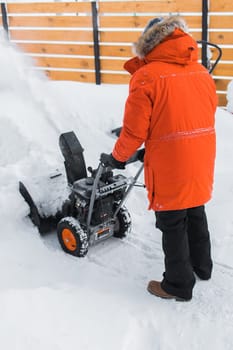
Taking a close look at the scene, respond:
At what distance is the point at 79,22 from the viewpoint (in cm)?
859

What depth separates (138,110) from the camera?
2572 mm

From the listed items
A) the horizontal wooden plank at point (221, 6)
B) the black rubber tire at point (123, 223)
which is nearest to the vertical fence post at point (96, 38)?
the horizontal wooden plank at point (221, 6)

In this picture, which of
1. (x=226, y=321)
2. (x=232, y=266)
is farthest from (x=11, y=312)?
(x=232, y=266)

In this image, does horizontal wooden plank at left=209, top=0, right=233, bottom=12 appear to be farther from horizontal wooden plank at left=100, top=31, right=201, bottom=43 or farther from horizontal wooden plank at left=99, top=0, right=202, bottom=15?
horizontal wooden plank at left=100, top=31, right=201, bottom=43

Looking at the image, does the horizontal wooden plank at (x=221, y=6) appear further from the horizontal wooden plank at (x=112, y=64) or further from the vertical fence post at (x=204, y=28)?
the horizontal wooden plank at (x=112, y=64)

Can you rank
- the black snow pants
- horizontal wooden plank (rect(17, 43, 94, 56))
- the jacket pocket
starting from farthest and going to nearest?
horizontal wooden plank (rect(17, 43, 94, 56)) < the black snow pants < the jacket pocket

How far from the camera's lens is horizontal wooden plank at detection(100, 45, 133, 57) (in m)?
8.22

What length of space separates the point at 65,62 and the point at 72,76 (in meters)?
0.30

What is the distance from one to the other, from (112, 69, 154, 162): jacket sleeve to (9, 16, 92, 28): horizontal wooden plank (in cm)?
629

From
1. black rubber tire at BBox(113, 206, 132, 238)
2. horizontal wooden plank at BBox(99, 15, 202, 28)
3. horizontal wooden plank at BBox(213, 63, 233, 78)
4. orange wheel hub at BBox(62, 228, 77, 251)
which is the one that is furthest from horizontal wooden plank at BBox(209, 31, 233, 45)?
orange wheel hub at BBox(62, 228, 77, 251)

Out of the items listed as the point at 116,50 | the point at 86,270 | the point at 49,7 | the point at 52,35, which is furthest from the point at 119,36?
the point at 86,270

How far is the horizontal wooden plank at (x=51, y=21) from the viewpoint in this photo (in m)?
8.55

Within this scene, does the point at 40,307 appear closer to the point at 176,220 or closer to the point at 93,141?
the point at 176,220

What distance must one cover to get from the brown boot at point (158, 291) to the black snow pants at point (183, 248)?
0.03m
